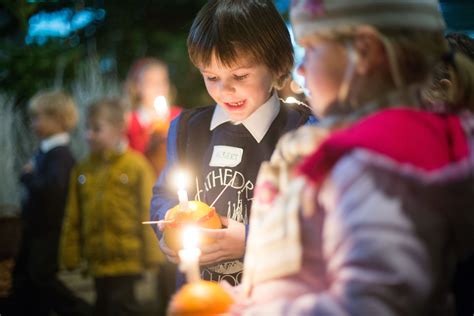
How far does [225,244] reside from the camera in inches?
95.6

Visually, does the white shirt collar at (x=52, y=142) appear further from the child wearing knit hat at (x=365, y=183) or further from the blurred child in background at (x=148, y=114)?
the child wearing knit hat at (x=365, y=183)

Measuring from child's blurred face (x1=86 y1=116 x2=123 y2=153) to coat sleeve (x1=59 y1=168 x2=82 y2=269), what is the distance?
31 cm

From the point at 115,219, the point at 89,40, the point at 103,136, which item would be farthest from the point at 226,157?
the point at 89,40

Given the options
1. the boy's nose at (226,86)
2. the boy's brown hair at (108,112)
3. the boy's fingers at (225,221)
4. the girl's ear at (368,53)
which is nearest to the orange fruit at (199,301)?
the girl's ear at (368,53)

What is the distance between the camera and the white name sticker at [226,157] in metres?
2.67

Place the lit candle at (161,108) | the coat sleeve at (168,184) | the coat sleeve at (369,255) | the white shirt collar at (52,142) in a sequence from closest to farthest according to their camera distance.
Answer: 1. the coat sleeve at (369,255)
2. the coat sleeve at (168,184)
3. the lit candle at (161,108)
4. the white shirt collar at (52,142)

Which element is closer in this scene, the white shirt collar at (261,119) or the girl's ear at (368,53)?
the girl's ear at (368,53)

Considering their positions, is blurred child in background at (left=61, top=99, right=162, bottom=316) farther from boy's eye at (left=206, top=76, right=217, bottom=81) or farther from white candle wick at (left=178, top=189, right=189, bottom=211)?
white candle wick at (left=178, top=189, right=189, bottom=211)

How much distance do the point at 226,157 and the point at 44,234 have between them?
3621 millimetres

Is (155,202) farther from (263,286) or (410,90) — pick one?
(410,90)

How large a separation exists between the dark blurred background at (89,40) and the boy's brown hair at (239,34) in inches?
360

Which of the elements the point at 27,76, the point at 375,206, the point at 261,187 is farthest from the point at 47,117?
the point at 27,76

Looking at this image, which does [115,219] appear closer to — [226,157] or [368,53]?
[226,157]

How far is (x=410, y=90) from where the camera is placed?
156 cm
